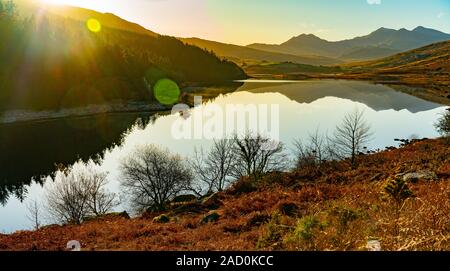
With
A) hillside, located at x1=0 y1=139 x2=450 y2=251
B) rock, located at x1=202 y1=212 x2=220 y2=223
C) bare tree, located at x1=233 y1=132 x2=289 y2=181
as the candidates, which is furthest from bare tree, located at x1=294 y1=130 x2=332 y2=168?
rock, located at x1=202 y1=212 x2=220 y2=223

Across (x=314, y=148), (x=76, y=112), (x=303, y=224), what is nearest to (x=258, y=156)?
(x=314, y=148)

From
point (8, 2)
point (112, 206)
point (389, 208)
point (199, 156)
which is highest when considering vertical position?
point (8, 2)

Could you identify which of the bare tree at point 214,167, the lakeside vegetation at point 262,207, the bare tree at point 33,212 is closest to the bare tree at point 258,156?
the lakeside vegetation at point 262,207

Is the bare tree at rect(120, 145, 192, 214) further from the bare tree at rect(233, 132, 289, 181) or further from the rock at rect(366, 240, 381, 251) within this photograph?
the rock at rect(366, 240, 381, 251)

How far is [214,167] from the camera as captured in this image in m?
40.6

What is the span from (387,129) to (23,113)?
73039 millimetres

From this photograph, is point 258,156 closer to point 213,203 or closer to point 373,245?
point 213,203

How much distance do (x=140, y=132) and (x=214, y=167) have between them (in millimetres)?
28847

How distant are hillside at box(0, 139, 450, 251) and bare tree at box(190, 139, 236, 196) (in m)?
13.8

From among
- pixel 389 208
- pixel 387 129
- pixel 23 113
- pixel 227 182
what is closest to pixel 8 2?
pixel 23 113

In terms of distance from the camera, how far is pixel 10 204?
35.6 metres

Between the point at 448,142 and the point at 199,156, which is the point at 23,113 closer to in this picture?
the point at 199,156

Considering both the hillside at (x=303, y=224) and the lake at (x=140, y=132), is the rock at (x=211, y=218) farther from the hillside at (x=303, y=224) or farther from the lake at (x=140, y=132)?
the lake at (x=140, y=132)

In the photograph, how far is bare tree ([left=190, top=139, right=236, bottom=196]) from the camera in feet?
127
